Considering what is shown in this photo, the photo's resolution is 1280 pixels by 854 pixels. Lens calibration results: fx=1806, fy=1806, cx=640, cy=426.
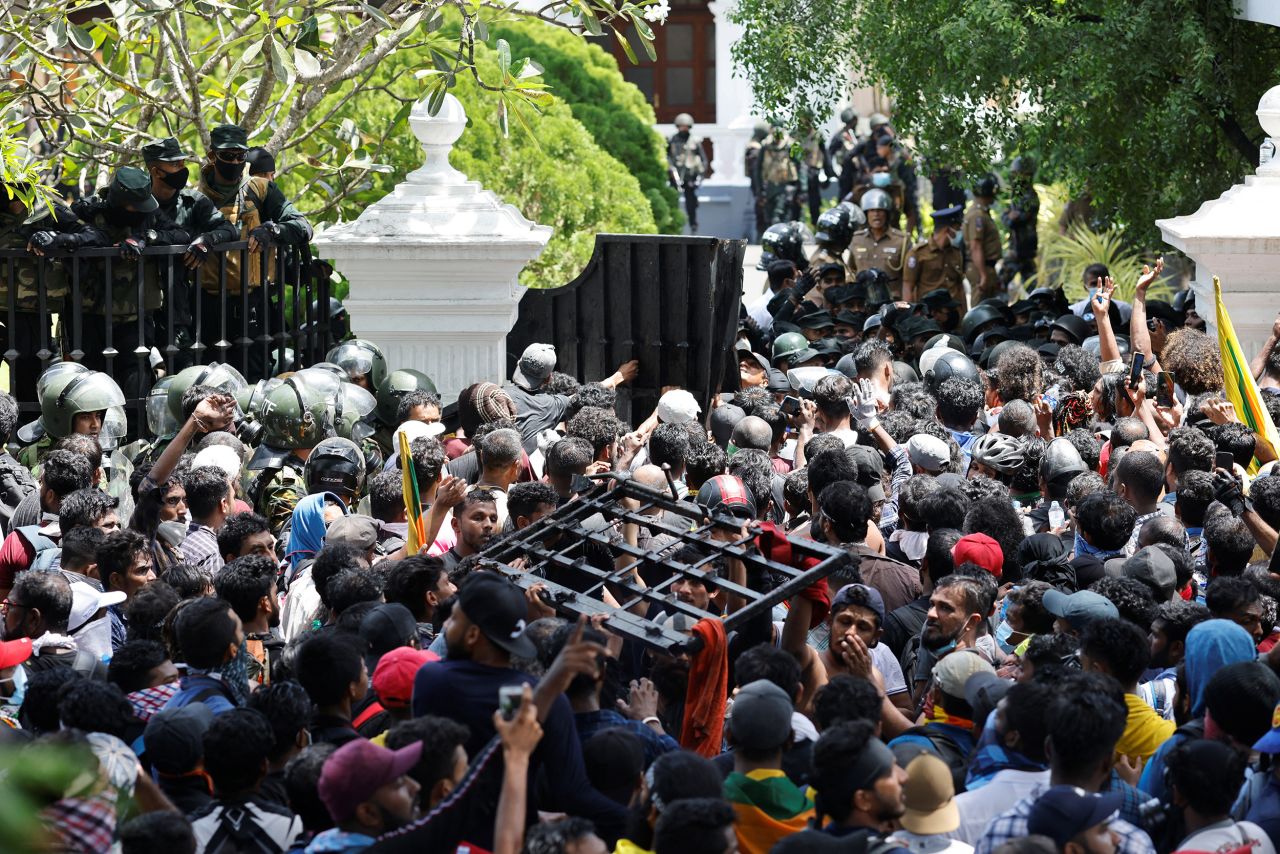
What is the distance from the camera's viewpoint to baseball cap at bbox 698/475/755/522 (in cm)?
600

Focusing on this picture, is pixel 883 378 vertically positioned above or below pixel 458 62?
below

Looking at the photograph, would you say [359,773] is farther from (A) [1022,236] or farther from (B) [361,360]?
(A) [1022,236]

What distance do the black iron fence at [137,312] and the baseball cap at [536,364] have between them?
1249 mm

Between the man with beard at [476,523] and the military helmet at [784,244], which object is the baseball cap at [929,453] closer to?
the man with beard at [476,523]

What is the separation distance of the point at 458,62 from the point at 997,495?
3.89 meters

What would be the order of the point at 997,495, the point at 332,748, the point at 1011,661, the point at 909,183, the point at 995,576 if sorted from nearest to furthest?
the point at 332,748 < the point at 1011,661 < the point at 995,576 < the point at 997,495 < the point at 909,183

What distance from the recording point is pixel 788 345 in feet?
37.8

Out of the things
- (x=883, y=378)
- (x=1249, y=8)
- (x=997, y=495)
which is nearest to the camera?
(x=997, y=495)

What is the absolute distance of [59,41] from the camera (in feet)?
29.3

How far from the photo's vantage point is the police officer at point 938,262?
15.0 m

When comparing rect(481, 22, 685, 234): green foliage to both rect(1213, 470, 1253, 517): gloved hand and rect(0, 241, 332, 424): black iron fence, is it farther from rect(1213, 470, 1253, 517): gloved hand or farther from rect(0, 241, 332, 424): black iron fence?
rect(1213, 470, 1253, 517): gloved hand

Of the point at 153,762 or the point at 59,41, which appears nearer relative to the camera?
the point at 153,762

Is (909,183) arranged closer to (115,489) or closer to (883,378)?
(883,378)

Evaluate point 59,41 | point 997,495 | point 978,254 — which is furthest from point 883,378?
point 978,254
